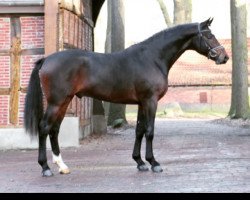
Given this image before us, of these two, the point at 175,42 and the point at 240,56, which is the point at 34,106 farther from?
the point at 240,56

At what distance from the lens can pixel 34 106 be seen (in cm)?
816

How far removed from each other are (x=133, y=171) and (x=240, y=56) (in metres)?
15.4

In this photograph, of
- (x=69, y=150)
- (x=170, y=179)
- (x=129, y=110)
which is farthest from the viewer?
(x=129, y=110)

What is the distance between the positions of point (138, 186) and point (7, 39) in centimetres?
726

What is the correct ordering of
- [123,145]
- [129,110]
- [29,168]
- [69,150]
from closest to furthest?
[29,168]
[69,150]
[123,145]
[129,110]

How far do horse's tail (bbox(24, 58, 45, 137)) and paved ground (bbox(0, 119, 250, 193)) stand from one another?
74 centimetres

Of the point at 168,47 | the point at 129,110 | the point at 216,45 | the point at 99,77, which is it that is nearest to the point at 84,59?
the point at 99,77

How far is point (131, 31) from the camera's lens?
185 feet

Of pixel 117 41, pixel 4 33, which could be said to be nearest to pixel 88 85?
pixel 4 33

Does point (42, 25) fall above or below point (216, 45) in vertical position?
above

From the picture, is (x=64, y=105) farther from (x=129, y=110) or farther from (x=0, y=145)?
(x=129, y=110)

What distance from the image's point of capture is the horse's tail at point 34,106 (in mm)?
8109

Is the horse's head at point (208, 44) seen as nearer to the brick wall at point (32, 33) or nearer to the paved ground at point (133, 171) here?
the paved ground at point (133, 171)

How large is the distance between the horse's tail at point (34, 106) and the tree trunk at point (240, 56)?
15441mm
